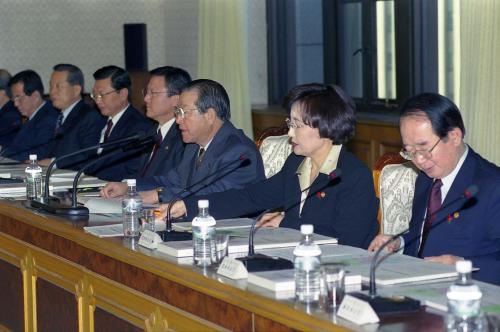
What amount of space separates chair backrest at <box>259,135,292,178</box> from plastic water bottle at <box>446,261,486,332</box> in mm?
2552

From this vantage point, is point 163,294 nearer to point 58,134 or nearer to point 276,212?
point 276,212

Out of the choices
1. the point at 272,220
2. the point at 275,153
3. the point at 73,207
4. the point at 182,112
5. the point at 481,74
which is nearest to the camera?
the point at 272,220

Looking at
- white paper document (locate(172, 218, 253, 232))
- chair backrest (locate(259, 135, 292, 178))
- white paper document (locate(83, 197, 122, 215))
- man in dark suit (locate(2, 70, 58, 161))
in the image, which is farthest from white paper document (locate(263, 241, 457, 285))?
man in dark suit (locate(2, 70, 58, 161))

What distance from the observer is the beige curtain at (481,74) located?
533cm

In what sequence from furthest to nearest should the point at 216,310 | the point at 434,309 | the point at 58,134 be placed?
the point at 58,134 < the point at 216,310 < the point at 434,309

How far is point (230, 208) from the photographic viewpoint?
4.22 meters

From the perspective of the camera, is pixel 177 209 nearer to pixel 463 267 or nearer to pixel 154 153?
pixel 154 153

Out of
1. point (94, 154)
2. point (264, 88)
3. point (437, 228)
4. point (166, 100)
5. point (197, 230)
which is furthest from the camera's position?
point (264, 88)

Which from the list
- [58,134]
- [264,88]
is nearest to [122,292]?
[58,134]

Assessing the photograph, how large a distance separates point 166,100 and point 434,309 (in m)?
3.23

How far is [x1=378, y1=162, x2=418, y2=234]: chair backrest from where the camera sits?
12.9 feet

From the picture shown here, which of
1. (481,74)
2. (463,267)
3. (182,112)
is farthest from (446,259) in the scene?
(481,74)

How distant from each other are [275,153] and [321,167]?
0.96 m

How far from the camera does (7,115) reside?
8.62 m
